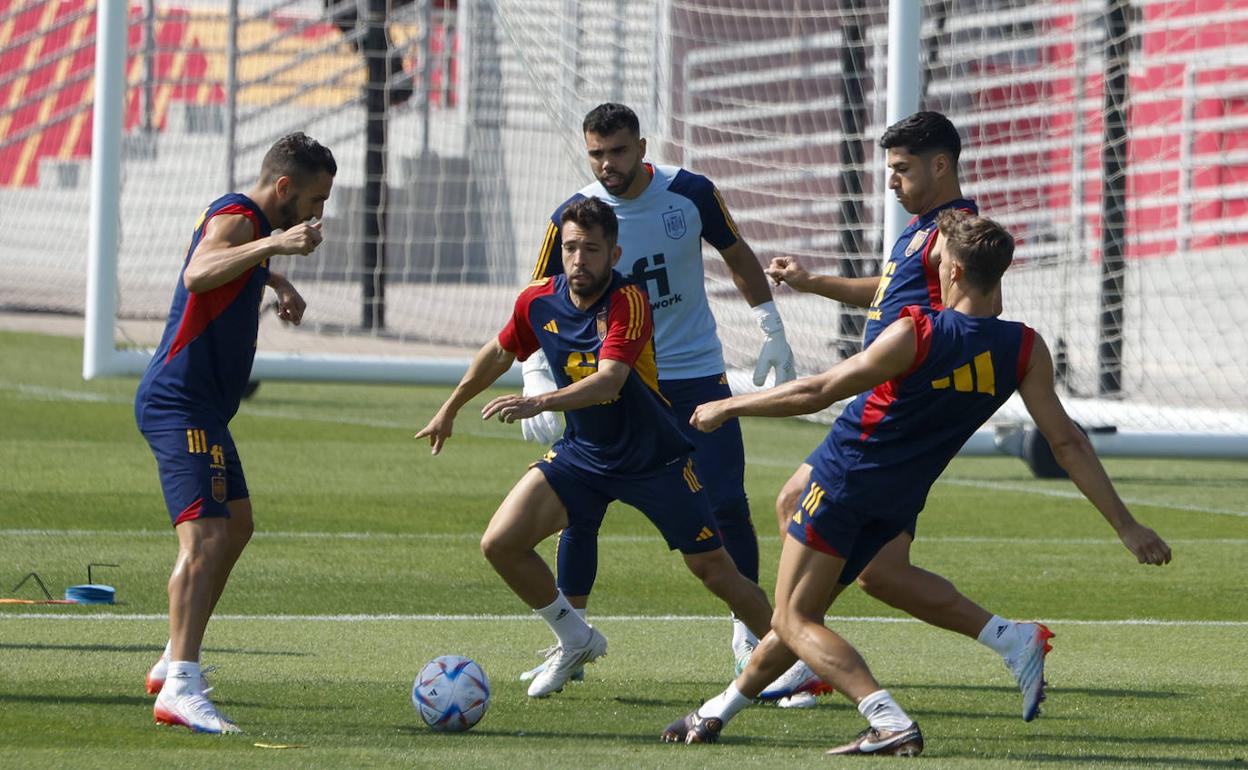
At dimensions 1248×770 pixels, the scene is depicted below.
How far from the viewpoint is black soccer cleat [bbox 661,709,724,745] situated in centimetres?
590

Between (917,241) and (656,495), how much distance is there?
1.24m

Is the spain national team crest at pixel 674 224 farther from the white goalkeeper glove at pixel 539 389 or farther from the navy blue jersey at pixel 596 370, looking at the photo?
the navy blue jersey at pixel 596 370

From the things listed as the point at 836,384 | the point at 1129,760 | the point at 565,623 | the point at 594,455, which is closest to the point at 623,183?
the point at 594,455

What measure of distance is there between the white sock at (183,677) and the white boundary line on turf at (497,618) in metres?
2.31

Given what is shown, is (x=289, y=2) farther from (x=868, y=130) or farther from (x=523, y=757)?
(x=523, y=757)

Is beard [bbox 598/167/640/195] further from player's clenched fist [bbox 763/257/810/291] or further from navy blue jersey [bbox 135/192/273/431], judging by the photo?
navy blue jersey [bbox 135/192/273/431]

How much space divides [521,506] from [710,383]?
1144 mm

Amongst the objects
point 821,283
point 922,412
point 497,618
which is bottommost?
point 497,618

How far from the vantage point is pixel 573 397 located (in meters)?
6.29

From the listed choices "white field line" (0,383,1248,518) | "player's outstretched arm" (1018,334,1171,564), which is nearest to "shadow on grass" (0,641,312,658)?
"player's outstretched arm" (1018,334,1171,564)

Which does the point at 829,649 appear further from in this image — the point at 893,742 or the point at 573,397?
the point at 573,397

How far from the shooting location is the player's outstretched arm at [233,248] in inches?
236

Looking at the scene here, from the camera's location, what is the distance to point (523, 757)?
562 centimetres

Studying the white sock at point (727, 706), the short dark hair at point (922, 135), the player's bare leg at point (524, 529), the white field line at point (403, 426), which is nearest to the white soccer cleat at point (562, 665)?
the player's bare leg at point (524, 529)
